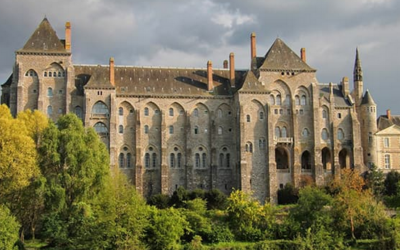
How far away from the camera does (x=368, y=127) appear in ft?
295

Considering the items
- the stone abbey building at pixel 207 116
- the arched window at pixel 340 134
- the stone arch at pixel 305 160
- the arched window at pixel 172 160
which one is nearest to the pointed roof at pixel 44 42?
the stone abbey building at pixel 207 116

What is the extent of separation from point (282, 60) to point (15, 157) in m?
43.3

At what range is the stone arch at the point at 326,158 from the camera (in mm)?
87688

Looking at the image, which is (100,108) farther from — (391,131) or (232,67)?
(391,131)

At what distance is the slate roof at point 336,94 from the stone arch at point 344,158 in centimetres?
683

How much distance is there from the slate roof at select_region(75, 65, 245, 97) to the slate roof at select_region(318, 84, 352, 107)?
1240 centimetres

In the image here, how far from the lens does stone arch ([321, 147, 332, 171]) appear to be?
87.7 meters

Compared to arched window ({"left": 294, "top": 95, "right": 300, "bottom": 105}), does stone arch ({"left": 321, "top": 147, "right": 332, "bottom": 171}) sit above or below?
below

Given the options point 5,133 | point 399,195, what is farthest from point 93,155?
point 399,195

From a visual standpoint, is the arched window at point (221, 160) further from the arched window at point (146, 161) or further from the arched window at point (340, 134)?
the arched window at point (340, 134)

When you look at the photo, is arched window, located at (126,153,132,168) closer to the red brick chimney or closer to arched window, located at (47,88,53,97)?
arched window, located at (47,88,53,97)

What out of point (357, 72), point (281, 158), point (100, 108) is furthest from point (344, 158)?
point (100, 108)

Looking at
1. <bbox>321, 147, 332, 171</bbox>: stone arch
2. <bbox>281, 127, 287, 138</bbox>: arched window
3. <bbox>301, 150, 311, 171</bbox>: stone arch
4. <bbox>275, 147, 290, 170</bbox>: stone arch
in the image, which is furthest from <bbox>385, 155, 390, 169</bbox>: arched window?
<bbox>281, 127, 287, 138</bbox>: arched window

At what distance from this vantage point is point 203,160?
276 ft
